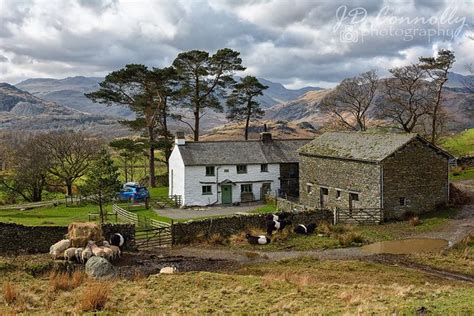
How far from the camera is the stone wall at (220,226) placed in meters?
31.2

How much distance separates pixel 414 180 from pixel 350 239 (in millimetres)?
10780

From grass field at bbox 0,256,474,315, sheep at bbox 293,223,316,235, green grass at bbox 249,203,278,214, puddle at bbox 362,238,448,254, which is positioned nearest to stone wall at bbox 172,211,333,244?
sheep at bbox 293,223,316,235

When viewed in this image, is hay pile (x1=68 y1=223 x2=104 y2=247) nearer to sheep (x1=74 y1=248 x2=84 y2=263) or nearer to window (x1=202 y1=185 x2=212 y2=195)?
sheep (x1=74 y1=248 x2=84 y2=263)

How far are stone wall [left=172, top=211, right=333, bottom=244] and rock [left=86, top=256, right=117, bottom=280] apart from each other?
8.94 metres

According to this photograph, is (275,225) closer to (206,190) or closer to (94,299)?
(206,190)

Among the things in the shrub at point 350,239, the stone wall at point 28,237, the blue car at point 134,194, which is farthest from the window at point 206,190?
the stone wall at point 28,237

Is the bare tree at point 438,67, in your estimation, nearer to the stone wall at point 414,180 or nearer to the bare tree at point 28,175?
the stone wall at point 414,180

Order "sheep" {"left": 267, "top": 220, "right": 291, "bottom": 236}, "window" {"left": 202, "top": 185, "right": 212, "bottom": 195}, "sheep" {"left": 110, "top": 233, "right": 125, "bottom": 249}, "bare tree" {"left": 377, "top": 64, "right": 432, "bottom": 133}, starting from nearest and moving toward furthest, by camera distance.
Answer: "sheep" {"left": 110, "top": 233, "right": 125, "bottom": 249} → "sheep" {"left": 267, "top": 220, "right": 291, "bottom": 236} → "window" {"left": 202, "top": 185, "right": 212, "bottom": 195} → "bare tree" {"left": 377, "top": 64, "right": 432, "bottom": 133}

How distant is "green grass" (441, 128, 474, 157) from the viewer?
7038 centimetres

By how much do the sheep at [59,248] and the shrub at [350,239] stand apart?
1589cm

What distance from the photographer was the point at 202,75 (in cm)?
6031

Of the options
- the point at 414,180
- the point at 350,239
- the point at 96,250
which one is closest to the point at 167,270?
the point at 96,250

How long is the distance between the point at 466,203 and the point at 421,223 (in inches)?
290

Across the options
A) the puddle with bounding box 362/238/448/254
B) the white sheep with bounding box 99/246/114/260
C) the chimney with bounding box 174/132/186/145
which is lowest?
the puddle with bounding box 362/238/448/254
